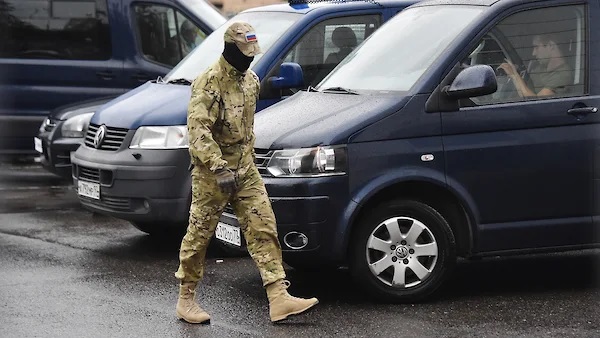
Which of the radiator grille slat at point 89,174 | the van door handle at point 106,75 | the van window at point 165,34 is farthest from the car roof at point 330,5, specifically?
the van door handle at point 106,75

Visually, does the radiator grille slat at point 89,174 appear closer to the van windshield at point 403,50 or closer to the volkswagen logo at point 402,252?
the van windshield at point 403,50

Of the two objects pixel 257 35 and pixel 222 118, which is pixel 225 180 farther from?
pixel 257 35

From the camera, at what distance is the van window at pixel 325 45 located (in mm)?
10188

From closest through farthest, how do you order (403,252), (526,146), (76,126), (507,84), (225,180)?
1. (225,180)
2. (403,252)
3. (526,146)
4. (507,84)
5. (76,126)

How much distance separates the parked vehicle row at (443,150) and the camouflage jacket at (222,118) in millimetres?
447

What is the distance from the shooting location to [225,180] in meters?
7.25

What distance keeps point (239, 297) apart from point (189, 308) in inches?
29.9

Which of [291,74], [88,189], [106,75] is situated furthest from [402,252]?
[106,75]

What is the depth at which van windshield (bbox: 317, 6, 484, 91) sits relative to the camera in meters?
8.23

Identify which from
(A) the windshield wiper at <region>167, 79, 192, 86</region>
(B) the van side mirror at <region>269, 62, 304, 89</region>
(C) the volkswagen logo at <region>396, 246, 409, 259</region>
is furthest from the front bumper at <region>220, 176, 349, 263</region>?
(A) the windshield wiper at <region>167, 79, 192, 86</region>

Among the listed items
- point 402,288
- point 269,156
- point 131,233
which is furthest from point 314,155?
point 131,233

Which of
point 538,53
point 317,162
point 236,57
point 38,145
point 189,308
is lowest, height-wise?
point 38,145

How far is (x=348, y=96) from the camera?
8336 mm

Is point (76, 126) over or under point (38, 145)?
over
